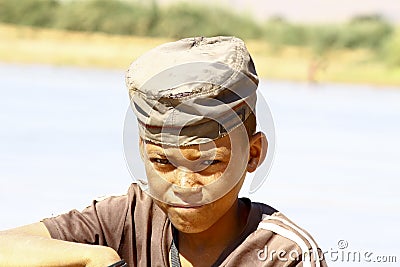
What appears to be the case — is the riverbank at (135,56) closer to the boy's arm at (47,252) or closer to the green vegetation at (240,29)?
the green vegetation at (240,29)

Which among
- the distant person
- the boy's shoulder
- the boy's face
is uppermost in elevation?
the distant person

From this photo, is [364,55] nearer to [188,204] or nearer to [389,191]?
[389,191]

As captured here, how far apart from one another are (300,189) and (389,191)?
0.46m

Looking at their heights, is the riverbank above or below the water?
above

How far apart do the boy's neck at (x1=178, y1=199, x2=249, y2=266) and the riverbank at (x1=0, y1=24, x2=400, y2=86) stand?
340 inches

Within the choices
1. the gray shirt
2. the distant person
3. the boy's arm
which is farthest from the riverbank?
the boy's arm

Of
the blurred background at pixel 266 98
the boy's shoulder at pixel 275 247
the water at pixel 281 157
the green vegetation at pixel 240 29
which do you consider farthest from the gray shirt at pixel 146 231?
the green vegetation at pixel 240 29

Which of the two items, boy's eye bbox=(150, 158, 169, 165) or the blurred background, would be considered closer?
boy's eye bbox=(150, 158, 169, 165)

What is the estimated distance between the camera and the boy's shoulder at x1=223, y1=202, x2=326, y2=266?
1.55 m

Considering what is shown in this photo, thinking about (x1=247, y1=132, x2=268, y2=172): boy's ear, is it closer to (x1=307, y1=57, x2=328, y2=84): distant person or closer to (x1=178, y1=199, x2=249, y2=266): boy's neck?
(x1=178, y1=199, x2=249, y2=266): boy's neck

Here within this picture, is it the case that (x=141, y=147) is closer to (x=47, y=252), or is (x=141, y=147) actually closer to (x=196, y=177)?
(x=196, y=177)

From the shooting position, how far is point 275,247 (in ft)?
5.15

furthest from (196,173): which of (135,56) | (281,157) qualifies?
(135,56)

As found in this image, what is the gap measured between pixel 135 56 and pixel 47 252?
350 inches
